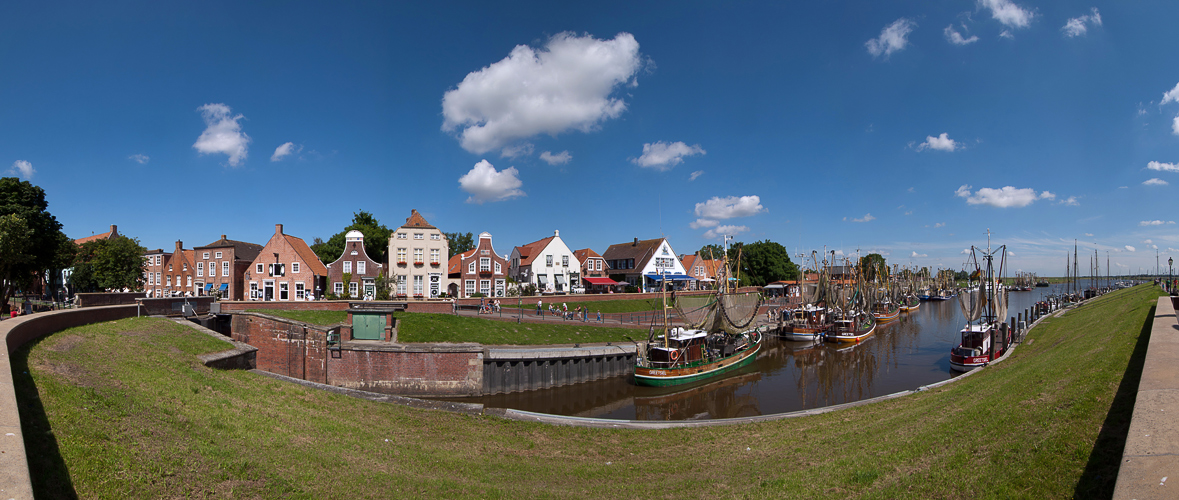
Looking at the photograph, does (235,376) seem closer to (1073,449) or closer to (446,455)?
(446,455)

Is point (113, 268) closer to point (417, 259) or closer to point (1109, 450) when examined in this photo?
point (417, 259)

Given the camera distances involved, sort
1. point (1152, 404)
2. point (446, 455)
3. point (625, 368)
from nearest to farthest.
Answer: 1. point (1152, 404)
2. point (446, 455)
3. point (625, 368)

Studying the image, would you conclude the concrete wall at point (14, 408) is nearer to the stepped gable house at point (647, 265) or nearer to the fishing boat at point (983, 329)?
the fishing boat at point (983, 329)

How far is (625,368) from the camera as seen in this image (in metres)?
32.6

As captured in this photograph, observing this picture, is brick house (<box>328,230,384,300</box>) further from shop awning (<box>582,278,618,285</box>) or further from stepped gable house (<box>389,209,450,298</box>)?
shop awning (<box>582,278,618,285</box>)

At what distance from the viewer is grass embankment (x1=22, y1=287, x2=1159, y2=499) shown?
729 cm

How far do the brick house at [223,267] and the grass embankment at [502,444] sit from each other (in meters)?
44.1

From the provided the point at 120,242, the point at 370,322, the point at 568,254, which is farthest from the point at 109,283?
the point at 568,254

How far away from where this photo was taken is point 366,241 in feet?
220

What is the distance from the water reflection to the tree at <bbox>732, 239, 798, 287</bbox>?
46151 millimetres

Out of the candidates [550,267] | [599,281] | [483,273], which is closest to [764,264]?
[599,281]

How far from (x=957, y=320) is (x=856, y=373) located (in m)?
44.6

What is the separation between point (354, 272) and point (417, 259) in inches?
263

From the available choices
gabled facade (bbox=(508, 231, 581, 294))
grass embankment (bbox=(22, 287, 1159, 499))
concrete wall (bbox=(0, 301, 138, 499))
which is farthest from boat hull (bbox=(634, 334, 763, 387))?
gabled facade (bbox=(508, 231, 581, 294))
